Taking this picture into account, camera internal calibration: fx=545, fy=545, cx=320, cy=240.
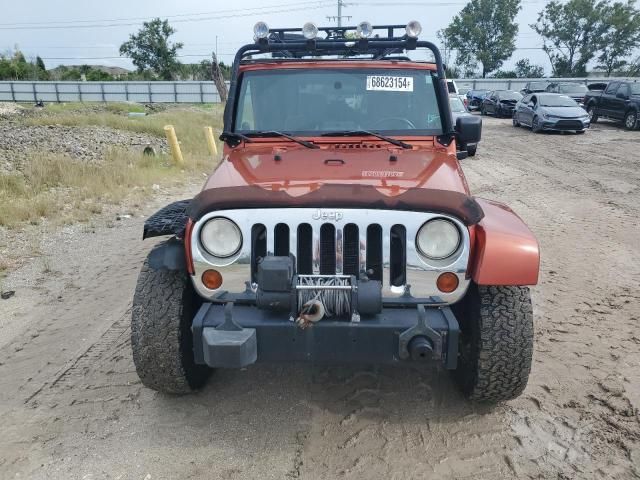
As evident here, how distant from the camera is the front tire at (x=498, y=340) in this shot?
2.81 metres

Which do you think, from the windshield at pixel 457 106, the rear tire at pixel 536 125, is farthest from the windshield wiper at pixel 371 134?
the rear tire at pixel 536 125

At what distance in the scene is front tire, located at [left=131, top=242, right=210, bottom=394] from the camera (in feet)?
9.57

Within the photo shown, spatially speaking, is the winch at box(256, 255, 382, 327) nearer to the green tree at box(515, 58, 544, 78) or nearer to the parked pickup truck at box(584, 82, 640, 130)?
the parked pickup truck at box(584, 82, 640, 130)

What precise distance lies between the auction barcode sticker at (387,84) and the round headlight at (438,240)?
166 cm

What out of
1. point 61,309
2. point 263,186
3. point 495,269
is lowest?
point 61,309

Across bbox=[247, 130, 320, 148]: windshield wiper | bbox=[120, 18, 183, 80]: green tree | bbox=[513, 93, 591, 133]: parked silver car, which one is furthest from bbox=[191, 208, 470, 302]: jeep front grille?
bbox=[120, 18, 183, 80]: green tree

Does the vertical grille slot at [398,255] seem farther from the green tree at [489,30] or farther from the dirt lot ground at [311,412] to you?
the green tree at [489,30]

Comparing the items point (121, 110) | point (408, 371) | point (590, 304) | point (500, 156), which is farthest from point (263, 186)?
point (121, 110)

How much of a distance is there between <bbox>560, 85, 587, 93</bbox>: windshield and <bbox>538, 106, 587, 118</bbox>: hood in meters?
7.65

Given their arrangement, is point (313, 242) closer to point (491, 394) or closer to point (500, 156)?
point (491, 394)

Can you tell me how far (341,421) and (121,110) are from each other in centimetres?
2931

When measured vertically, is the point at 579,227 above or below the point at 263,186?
below

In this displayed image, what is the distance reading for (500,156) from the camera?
13602 mm

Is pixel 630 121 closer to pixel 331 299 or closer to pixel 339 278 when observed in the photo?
pixel 339 278
